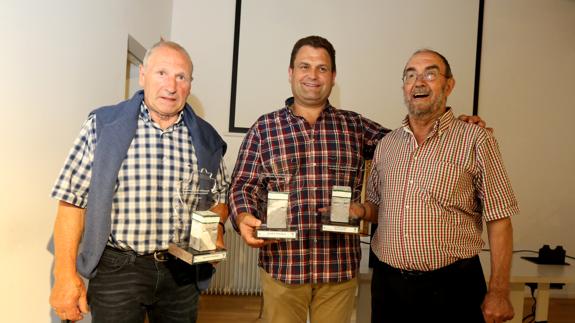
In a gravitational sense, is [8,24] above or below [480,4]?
below

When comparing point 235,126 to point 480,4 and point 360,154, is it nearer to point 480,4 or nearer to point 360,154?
point 360,154

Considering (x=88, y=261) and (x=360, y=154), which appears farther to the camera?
(x=360, y=154)

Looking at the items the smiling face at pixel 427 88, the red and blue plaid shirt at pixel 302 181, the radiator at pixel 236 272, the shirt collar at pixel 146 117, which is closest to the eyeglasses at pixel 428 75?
the smiling face at pixel 427 88

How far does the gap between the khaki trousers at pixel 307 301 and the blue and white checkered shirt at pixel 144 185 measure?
458 millimetres

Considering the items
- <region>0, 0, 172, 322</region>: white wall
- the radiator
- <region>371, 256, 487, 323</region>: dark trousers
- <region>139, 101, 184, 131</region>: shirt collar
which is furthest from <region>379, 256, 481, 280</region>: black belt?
the radiator

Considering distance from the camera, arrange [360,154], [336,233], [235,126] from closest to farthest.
A: [336,233], [360,154], [235,126]

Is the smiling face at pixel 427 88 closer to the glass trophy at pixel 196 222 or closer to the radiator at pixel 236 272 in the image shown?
the glass trophy at pixel 196 222

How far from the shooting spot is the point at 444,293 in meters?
1.42

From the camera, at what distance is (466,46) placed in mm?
3502

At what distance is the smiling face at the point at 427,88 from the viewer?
1.51 meters

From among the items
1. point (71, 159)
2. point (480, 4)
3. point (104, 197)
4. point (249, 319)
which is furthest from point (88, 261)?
point (480, 4)

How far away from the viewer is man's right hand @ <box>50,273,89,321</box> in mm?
1208

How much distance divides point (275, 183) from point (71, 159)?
71cm

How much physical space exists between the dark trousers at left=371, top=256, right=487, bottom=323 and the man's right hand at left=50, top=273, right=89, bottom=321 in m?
1.06
